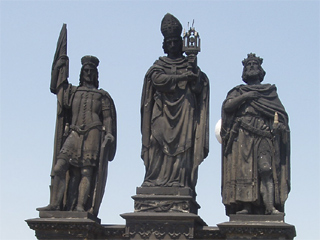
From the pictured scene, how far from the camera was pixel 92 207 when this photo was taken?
65.9 feet

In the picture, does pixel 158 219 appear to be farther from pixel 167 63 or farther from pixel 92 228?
pixel 167 63

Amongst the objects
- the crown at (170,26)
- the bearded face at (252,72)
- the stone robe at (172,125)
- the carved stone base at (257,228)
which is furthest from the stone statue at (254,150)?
the crown at (170,26)

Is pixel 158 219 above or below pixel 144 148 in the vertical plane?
below

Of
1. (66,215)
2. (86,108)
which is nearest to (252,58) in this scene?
(86,108)

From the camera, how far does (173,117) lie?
2044 centimetres

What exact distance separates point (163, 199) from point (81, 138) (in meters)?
2.49

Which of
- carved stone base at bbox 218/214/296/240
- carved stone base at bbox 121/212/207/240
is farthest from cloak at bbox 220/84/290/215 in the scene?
carved stone base at bbox 121/212/207/240

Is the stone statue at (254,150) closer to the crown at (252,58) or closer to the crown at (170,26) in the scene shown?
the crown at (252,58)

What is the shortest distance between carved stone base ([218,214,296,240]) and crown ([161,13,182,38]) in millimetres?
4793

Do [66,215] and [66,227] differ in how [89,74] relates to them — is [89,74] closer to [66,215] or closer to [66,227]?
[66,215]

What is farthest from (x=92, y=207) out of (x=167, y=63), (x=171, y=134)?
(x=167, y=63)

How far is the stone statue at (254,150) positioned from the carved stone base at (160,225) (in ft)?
3.47

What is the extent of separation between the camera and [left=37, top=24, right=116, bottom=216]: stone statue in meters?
20.2

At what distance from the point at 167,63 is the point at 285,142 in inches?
133
